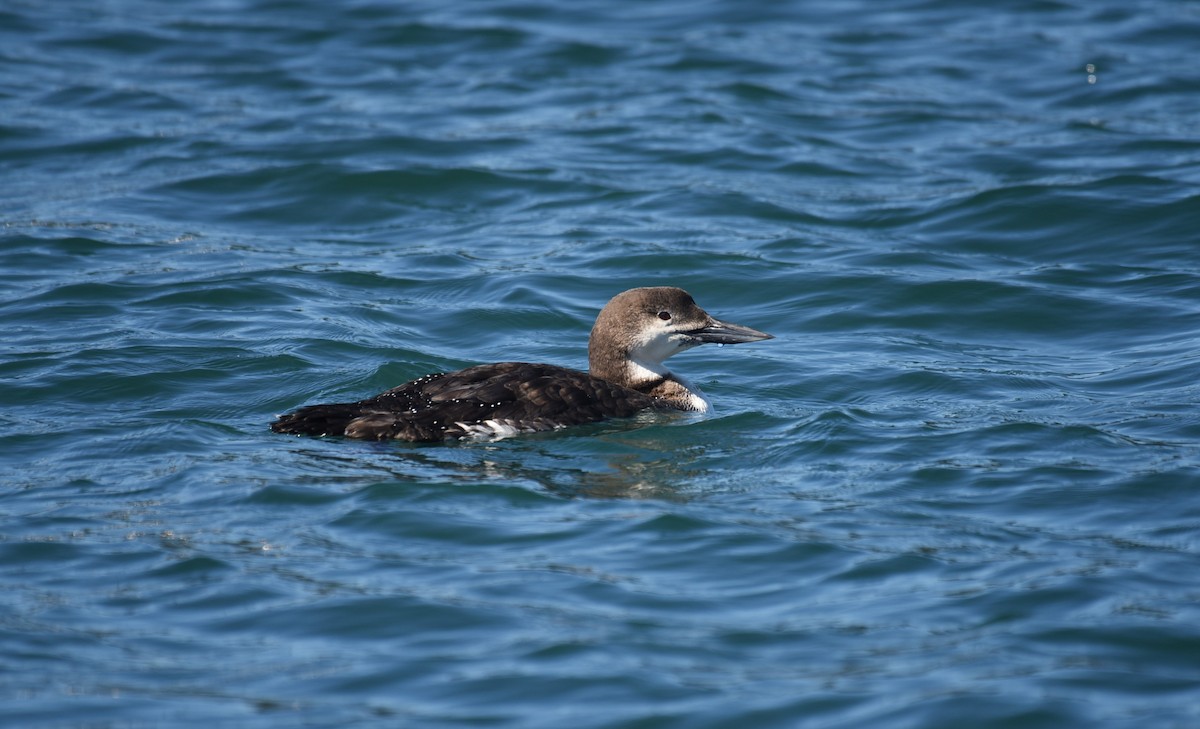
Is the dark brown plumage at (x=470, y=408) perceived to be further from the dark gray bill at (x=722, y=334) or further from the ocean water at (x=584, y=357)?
the dark gray bill at (x=722, y=334)

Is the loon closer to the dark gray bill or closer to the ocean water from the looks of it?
the dark gray bill

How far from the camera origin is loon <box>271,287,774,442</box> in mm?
7633

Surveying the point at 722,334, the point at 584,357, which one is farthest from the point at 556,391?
the point at 584,357

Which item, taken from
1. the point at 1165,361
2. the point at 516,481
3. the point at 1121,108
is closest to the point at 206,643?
the point at 516,481

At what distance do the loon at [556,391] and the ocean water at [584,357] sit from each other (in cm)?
13

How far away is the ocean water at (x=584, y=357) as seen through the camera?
18.1 ft

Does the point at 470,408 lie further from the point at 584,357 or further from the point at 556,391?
the point at 584,357

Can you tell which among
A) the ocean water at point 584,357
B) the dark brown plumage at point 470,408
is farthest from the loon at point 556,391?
the ocean water at point 584,357

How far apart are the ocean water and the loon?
13cm

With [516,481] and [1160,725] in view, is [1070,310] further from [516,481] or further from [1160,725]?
[1160,725]

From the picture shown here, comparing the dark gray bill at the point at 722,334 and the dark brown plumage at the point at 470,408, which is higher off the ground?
the dark gray bill at the point at 722,334

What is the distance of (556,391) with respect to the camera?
7.99 m

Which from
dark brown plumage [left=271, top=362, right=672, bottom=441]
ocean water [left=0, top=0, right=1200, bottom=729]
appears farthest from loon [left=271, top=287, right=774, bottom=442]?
ocean water [left=0, top=0, right=1200, bottom=729]

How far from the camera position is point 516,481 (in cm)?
712
